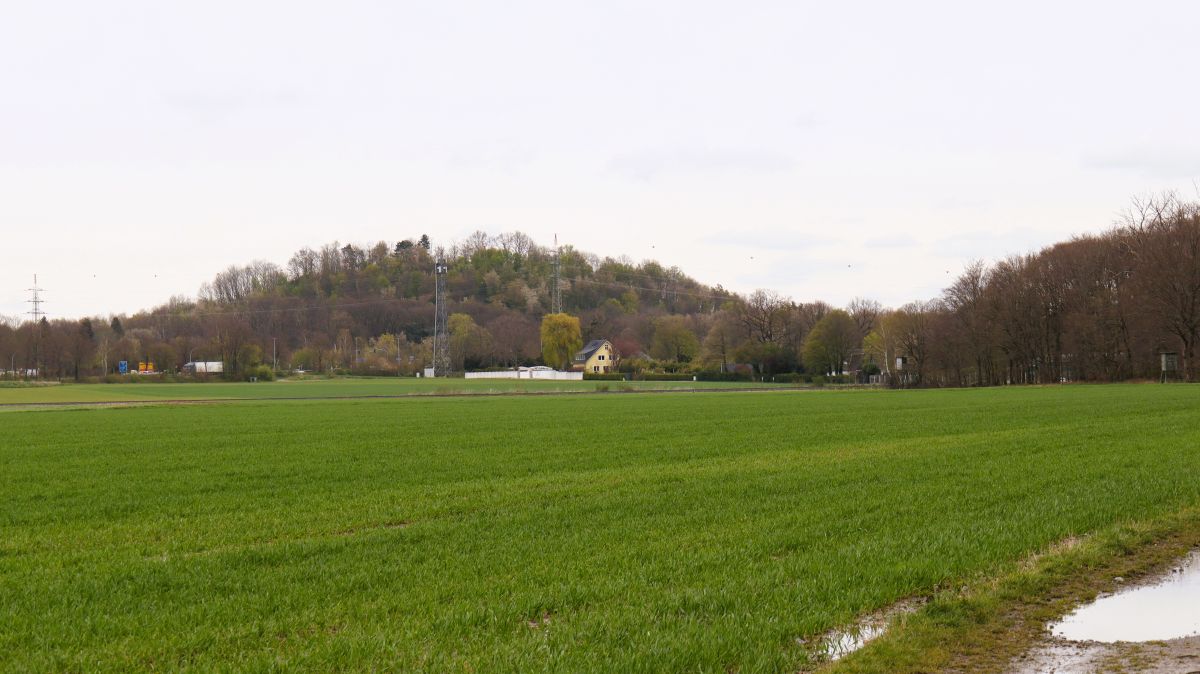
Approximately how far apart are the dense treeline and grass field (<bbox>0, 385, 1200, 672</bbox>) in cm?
6210

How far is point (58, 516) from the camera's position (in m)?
14.2

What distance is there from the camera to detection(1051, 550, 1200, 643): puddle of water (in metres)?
7.45

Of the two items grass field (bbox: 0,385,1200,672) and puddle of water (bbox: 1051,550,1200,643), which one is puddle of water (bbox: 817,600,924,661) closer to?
grass field (bbox: 0,385,1200,672)

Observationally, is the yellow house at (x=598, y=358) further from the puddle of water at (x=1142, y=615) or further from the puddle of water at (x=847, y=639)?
the puddle of water at (x=847, y=639)

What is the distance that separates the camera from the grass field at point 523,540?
7141 millimetres

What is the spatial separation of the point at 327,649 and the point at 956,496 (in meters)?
10.5

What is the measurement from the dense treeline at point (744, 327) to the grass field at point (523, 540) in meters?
62.1

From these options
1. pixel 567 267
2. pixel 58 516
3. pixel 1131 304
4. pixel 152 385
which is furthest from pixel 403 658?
pixel 567 267

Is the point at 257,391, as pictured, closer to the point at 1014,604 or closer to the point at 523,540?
the point at 523,540

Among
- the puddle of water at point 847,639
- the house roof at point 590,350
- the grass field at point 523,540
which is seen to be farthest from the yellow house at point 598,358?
the puddle of water at point 847,639

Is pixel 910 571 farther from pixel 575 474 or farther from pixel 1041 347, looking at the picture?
pixel 1041 347

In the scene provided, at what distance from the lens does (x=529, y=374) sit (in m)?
152

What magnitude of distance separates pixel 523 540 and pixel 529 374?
141190 mm

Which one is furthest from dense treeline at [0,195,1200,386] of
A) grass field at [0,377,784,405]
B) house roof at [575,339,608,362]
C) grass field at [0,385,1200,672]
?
Answer: grass field at [0,385,1200,672]
